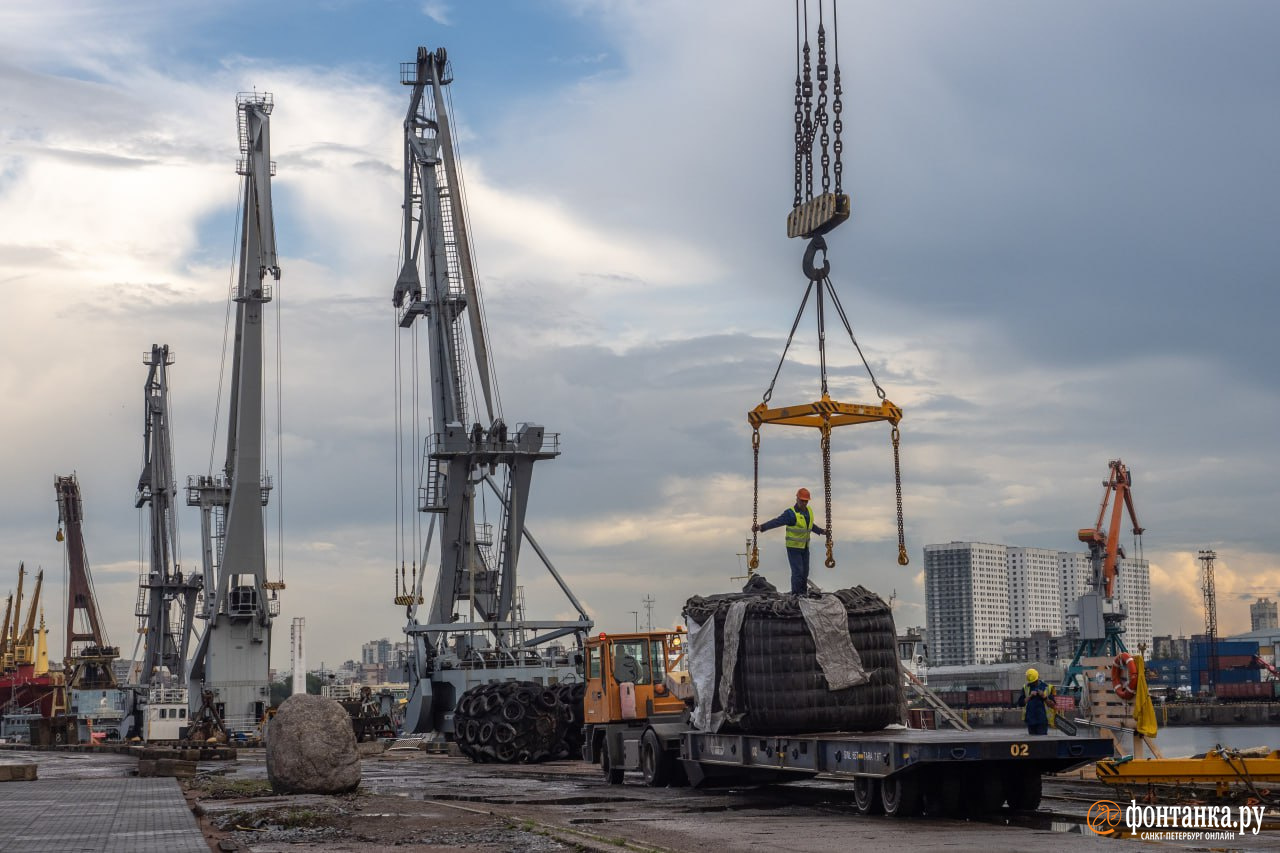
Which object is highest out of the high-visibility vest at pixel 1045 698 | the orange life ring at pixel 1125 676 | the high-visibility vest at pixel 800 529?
the high-visibility vest at pixel 800 529

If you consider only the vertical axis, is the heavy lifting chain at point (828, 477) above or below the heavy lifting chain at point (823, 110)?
below

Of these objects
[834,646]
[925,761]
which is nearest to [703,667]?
[834,646]

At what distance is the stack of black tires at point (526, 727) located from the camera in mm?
32906

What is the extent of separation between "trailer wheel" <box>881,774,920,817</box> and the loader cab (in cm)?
805

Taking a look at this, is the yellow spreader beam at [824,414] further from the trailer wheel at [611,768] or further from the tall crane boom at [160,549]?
the tall crane boom at [160,549]

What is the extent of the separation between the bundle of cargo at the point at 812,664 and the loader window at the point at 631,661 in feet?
17.1

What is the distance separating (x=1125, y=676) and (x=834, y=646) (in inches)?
143

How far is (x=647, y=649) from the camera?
25.1 m

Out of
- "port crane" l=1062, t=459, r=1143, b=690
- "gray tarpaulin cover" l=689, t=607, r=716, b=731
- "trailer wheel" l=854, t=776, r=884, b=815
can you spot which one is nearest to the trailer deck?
"trailer wheel" l=854, t=776, r=884, b=815

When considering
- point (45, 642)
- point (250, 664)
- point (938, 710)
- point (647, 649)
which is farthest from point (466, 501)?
point (45, 642)

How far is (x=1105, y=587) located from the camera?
95625 millimetres

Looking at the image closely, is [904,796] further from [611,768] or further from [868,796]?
[611,768]

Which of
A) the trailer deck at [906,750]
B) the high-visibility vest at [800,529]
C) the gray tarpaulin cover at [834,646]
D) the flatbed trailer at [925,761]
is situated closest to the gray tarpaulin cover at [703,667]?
the flatbed trailer at [925,761]

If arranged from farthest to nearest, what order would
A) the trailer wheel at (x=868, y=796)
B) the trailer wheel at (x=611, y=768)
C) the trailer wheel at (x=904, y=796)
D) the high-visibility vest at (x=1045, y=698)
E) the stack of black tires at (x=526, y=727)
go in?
1. the stack of black tires at (x=526, y=727)
2. the trailer wheel at (x=611, y=768)
3. the high-visibility vest at (x=1045, y=698)
4. the trailer wheel at (x=868, y=796)
5. the trailer wheel at (x=904, y=796)
